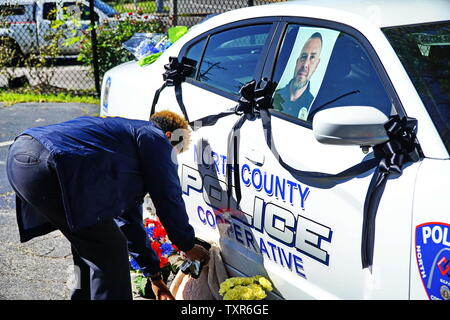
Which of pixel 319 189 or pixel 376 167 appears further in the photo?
pixel 319 189

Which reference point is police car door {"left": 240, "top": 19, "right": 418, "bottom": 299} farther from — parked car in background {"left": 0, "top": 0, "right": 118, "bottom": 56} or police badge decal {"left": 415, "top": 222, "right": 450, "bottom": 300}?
parked car in background {"left": 0, "top": 0, "right": 118, "bottom": 56}

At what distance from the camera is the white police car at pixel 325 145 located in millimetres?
2289

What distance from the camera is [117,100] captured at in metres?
4.25

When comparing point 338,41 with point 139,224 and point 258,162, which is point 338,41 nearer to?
point 258,162

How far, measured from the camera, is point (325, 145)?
2652 millimetres

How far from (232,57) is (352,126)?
1.42m

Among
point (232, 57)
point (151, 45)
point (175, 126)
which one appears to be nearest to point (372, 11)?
point (232, 57)

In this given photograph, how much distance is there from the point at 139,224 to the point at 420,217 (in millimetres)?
1717

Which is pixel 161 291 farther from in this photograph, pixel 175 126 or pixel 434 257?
pixel 434 257

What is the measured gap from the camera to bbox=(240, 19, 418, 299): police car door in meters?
2.32

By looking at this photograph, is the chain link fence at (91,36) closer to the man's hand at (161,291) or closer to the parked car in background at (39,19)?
the parked car in background at (39,19)

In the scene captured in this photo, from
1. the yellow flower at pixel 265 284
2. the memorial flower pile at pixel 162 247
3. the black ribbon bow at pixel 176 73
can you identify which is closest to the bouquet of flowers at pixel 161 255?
the memorial flower pile at pixel 162 247

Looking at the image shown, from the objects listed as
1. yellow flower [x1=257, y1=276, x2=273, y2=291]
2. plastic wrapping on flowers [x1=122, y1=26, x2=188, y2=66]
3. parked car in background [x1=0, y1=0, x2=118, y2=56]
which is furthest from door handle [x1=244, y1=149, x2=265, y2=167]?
parked car in background [x1=0, y1=0, x2=118, y2=56]
